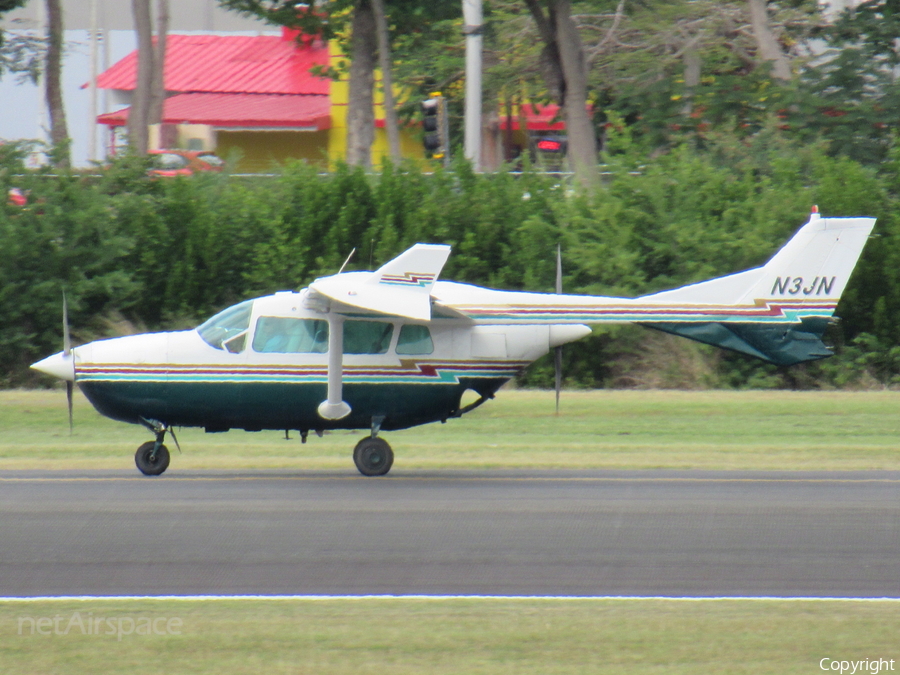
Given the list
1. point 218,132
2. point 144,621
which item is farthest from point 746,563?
point 218,132

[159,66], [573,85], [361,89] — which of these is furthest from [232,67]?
[573,85]

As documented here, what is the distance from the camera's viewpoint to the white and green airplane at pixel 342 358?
13.1 m

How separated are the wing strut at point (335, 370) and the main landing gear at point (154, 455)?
1.67 metres

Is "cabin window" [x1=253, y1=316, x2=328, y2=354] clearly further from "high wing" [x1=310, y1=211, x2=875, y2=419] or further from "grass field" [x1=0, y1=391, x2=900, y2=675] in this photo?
"grass field" [x1=0, y1=391, x2=900, y2=675]

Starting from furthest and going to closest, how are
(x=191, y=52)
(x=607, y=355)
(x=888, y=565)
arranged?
(x=191, y=52)
(x=607, y=355)
(x=888, y=565)

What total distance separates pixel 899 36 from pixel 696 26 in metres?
7.76

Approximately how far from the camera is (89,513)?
10750 mm

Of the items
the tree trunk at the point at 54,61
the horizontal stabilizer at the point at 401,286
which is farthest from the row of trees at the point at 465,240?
the horizontal stabilizer at the point at 401,286

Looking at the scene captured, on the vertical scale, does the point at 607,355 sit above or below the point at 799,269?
below

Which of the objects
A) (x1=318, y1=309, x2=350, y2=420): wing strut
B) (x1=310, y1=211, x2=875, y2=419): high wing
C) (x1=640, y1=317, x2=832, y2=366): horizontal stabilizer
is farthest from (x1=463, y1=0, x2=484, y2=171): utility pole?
(x1=318, y1=309, x2=350, y2=420): wing strut

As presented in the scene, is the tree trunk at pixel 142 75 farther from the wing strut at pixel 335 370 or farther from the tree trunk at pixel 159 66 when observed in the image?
the wing strut at pixel 335 370

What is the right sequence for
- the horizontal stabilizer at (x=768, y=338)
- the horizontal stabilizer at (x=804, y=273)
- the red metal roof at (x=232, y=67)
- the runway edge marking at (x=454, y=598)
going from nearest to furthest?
the runway edge marking at (x=454, y=598) → the horizontal stabilizer at (x=768, y=338) → the horizontal stabilizer at (x=804, y=273) → the red metal roof at (x=232, y=67)

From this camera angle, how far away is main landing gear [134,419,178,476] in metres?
13.3

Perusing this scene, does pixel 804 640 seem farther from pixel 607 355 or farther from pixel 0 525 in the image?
pixel 607 355
